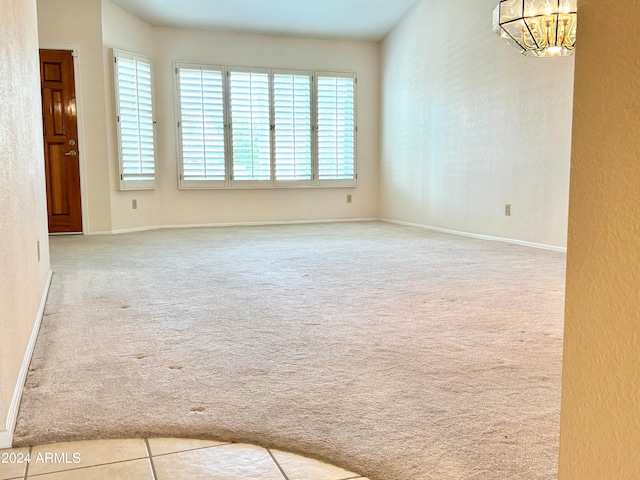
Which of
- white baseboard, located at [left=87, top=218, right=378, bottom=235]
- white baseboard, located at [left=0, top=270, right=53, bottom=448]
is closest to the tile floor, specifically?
white baseboard, located at [left=0, top=270, right=53, bottom=448]

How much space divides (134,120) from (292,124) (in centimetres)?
208

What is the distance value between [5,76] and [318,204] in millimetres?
5911

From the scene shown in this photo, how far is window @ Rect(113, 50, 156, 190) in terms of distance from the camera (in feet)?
20.2

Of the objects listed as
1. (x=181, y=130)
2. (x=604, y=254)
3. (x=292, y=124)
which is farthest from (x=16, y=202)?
(x=292, y=124)

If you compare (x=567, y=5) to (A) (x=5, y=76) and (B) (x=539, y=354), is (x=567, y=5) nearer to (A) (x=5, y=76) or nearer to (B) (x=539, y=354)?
(B) (x=539, y=354)

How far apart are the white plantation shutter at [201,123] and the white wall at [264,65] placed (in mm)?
130

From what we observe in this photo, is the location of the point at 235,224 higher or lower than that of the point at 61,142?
lower

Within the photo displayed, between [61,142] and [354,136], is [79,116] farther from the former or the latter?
[354,136]

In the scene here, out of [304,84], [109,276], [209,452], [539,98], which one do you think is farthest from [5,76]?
[304,84]

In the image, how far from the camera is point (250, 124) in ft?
23.3

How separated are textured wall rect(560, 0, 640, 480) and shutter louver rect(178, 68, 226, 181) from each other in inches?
256

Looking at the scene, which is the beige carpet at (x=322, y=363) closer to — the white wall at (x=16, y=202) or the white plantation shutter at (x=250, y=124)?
the white wall at (x=16, y=202)

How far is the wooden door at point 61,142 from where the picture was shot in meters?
5.91

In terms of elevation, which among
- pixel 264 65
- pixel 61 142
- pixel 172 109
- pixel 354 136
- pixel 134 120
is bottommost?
pixel 61 142
